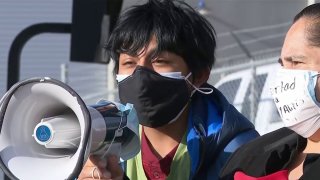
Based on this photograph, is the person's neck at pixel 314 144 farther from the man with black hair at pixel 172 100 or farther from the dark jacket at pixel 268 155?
the man with black hair at pixel 172 100

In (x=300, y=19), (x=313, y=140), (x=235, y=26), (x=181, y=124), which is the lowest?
(x=235, y=26)

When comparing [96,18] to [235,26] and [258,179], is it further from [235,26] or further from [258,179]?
[235,26]

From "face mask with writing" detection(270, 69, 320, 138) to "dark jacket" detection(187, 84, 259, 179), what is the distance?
1.01ft

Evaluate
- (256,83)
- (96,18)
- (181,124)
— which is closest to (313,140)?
(181,124)

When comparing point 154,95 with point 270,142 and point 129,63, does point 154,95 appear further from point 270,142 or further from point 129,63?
point 270,142

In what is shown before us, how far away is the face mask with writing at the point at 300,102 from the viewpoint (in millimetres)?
2301

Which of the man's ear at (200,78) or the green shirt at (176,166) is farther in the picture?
the man's ear at (200,78)

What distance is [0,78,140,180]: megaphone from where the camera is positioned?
2104 millimetres

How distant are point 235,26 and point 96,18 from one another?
1265 cm

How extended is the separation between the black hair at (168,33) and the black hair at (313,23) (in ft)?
1.49

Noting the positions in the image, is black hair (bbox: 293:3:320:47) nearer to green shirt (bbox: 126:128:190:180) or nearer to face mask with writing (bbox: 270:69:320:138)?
face mask with writing (bbox: 270:69:320:138)

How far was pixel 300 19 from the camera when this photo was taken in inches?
94.6

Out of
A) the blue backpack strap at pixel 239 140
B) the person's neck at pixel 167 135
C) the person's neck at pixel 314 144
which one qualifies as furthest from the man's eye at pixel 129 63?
the person's neck at pixel 314 144

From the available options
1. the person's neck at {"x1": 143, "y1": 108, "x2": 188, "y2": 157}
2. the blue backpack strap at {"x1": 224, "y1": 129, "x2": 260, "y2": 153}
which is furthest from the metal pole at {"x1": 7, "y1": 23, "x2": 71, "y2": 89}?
the blue backpack strap at {"x1": 224, "y1": 129, "x2": 260, "y2": 153}
